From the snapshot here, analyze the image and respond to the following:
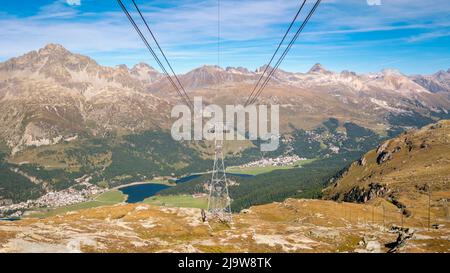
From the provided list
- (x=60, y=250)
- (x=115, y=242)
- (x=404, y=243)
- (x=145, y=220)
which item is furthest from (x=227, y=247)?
(x=145, y=220)

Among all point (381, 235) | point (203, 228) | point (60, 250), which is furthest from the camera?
point (203, 228)

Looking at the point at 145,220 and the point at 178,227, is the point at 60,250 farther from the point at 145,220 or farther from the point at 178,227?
the point at 145,220

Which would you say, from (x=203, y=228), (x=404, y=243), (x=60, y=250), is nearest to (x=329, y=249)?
(x=404, y=243)
